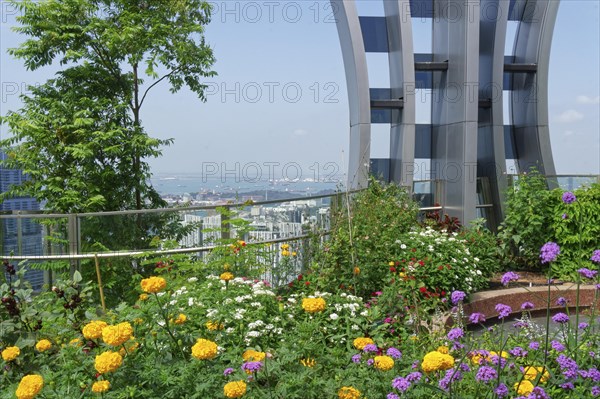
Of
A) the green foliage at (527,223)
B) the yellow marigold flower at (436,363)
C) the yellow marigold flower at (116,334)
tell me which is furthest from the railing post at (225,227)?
the green foliage at (527,223)

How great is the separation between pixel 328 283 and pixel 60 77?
13343 millimetres

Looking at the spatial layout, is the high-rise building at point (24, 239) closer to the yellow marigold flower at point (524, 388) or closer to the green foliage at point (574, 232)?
the yellow marigold flower at point (524, 388)

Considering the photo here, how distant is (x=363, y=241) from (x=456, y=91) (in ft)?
16.0

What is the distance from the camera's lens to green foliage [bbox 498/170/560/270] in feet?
31.1

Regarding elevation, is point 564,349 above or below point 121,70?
below

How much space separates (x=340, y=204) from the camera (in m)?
7.82

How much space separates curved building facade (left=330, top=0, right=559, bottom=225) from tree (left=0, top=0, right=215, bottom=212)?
6.78 meters

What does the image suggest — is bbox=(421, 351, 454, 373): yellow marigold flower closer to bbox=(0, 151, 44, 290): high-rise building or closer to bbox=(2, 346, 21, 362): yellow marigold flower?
bbox=(2, 346, 21, 362): yellow marigold flower

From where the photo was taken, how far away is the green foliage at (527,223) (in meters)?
9.47

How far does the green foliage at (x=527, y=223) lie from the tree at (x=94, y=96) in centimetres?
897

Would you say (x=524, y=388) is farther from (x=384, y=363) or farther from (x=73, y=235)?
(x=73, y=235)

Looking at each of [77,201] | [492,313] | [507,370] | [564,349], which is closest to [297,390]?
[507,370]

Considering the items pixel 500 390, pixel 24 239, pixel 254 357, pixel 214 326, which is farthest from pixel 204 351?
pixel 24 239

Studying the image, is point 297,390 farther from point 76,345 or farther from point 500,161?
point 500,161
